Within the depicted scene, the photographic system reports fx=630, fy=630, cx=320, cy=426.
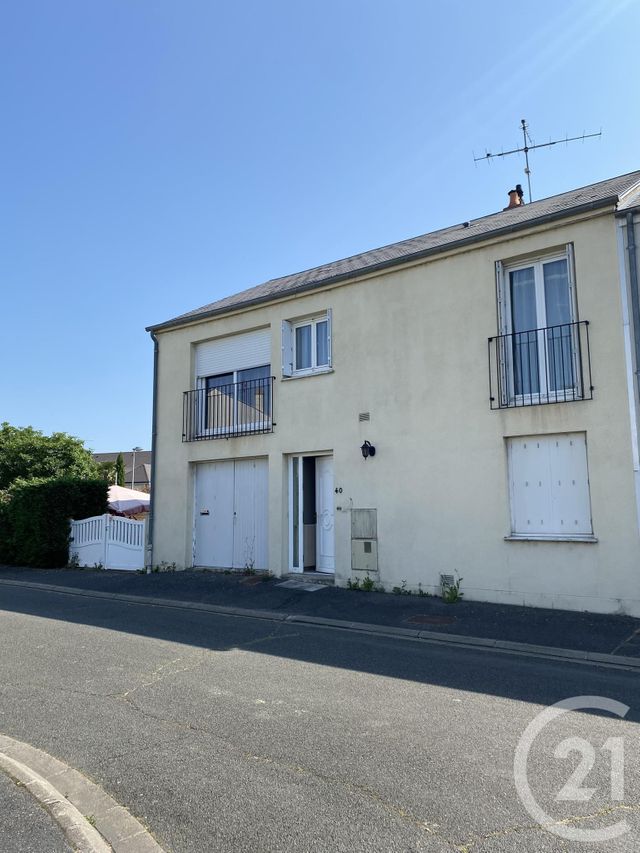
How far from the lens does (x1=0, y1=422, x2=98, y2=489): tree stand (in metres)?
21.5

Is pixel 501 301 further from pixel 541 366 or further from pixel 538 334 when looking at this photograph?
pixel 541 366

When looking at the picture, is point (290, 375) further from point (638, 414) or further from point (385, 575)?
point (638, 414)

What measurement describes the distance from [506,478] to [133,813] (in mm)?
7336

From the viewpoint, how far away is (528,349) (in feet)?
32.1

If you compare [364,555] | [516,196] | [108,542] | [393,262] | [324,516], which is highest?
[516,196]

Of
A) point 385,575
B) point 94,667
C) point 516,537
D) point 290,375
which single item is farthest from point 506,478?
point 94,667

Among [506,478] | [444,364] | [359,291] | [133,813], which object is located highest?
[359,291]

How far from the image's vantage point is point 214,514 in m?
13.5

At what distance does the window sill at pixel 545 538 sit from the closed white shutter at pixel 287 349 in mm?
5442

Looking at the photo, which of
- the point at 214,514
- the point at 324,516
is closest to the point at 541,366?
the point at 324,516

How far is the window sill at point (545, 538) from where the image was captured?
8.70 meters

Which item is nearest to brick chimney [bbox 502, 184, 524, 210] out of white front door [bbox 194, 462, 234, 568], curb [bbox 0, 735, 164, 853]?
white front door [bbox 194, 462, 234, 568]

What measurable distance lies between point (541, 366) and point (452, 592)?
373 cm

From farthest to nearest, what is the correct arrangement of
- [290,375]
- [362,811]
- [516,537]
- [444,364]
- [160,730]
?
1. [290,375]
2. [444,364]
3. [516,537]
4. [160,730]
5. [362,811]
